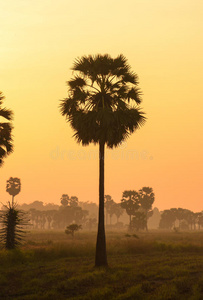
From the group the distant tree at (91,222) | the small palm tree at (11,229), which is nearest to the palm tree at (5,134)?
the small palm tree at (11,229)

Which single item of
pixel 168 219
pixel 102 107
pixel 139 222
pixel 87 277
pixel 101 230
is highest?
pixel 102 107

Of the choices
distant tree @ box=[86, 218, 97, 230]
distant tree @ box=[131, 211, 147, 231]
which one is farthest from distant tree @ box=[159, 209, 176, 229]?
distant tree @ box=[131, 211, 147, 231]

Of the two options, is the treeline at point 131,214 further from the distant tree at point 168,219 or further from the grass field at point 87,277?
the grass field at point 87,277

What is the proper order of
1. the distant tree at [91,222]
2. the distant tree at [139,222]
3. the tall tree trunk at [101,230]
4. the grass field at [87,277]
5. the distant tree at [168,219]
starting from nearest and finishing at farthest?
the grass field at [87,277]
the tall tree trunk at [101,230]
the distant tree at [139,222]
the distant tree at [91,222]
the distant tree at [168,219]

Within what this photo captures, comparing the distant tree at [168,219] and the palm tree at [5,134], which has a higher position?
the palm tree at [5,134]

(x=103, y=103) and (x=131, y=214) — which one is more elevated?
(x=103, y=103)

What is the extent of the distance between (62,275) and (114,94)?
12.5 metres

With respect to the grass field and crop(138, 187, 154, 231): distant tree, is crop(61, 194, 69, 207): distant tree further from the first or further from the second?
the grass field

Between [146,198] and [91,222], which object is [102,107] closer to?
[146,198]

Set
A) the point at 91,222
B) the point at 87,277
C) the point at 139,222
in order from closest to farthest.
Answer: the point at 87,277, the point at 139,222, the point at 91,222

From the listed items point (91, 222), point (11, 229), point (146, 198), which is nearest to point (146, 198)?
point (146, 198)

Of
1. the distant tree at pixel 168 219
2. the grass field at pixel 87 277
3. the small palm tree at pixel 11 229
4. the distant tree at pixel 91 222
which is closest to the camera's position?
the grass field at pixel 87 277

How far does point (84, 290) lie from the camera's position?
44.5ft

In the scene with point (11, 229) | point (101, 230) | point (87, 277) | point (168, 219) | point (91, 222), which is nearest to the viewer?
point (87, 277)
